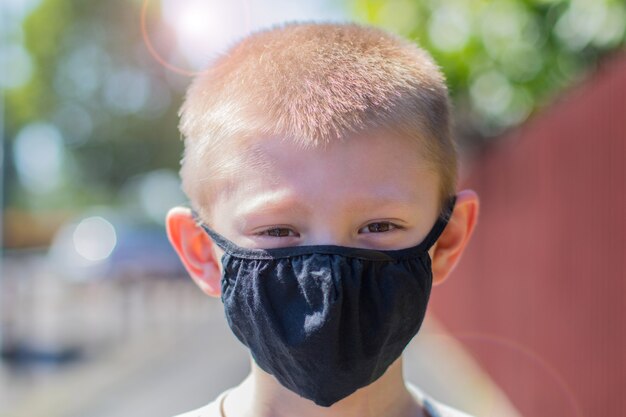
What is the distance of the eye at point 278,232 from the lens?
5.94ft

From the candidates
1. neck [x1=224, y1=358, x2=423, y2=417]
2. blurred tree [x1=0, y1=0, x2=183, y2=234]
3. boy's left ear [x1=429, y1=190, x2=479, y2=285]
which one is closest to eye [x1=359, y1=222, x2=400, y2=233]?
boy's left ear [x1=429, y1=190, x2=479, y2=285]

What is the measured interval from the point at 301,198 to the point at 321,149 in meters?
0.12

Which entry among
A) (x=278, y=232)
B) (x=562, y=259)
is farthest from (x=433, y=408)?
(x=562, y=259)

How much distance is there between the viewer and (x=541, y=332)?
6332 mm

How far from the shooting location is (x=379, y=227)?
1.83 meters

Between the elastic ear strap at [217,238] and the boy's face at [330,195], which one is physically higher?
the boy's face at [330,195]

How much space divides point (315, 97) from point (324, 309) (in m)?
0.47

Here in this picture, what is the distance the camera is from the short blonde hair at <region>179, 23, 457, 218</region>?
1.83 meters

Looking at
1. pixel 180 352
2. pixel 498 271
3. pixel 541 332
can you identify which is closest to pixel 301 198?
pixel 541 332

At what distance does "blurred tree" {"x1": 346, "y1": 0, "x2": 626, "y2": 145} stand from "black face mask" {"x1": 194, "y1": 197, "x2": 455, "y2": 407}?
6644 mm

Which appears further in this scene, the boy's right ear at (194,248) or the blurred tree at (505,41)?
the blurred tree at (505,41)

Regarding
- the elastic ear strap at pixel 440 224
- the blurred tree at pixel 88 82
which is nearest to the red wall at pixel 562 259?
the elastic ear strap at pixel 440 224

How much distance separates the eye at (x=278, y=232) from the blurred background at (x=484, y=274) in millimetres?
642

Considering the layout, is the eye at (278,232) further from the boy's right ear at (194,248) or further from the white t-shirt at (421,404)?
the white t-shirt at (421,404)
